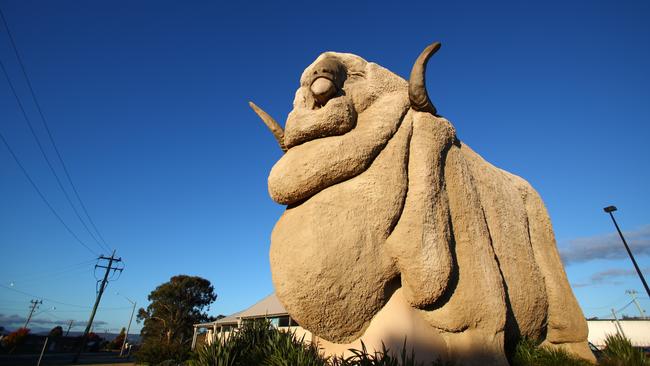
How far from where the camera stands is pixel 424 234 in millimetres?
4387

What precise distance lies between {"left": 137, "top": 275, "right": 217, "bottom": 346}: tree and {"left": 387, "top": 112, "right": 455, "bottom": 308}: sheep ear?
34.0 metres

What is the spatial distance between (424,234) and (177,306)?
36058 millimetres

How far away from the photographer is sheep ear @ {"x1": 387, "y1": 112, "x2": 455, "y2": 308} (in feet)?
14.0

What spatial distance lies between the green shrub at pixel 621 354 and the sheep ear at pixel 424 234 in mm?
2476

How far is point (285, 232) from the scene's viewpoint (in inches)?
180

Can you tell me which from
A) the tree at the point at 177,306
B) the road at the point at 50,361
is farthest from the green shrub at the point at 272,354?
the tree at the point at 177,306

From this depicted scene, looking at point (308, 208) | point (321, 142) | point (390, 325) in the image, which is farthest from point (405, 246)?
point (321, 142)

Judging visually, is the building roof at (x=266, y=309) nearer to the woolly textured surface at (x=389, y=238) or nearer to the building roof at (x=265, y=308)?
the building roof at (x=265, y=308)

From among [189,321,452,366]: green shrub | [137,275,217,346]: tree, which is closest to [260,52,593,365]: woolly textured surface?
[189,321,452,366]: green shrub

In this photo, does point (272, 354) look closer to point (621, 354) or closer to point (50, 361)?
point (621, 354)

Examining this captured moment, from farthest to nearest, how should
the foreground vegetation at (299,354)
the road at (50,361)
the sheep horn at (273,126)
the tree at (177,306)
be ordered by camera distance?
the tree at (177,306), the road at (50,361), the sheep horn at (273,126), the foreground vegetation at (299,354)

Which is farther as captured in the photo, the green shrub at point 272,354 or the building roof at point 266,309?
the building roof at point 266,309

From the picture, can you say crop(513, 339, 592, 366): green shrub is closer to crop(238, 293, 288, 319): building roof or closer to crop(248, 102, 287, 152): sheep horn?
crop(248, 102, 287, 152): sheep horn

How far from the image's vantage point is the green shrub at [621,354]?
4438mm
